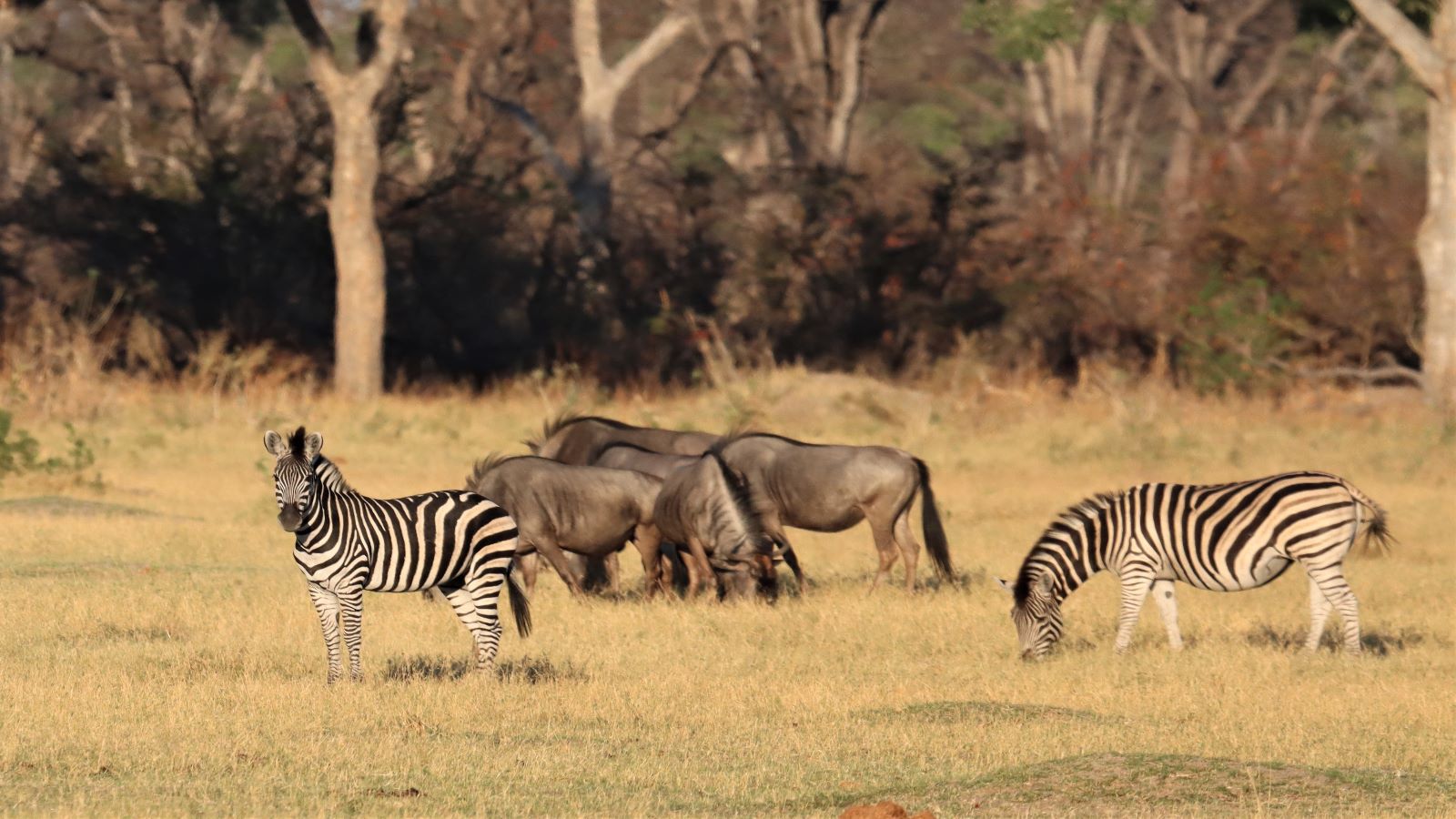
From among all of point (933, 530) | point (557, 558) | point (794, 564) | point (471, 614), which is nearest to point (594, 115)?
point (933, 530)

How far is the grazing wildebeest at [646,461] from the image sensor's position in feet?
52.3

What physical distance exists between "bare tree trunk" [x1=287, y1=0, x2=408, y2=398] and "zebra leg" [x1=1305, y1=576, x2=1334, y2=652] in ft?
62.2

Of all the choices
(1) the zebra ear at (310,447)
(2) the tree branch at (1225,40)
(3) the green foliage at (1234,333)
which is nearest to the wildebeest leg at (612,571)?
(1) the zebra ear at (310,447)

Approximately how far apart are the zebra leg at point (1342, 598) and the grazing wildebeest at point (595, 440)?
583cm

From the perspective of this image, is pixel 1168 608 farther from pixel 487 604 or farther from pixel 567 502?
pixel 487 604

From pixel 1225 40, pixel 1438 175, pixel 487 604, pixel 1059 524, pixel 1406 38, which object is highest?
pixel 1225 40

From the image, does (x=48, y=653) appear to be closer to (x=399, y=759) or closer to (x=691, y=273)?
(x=399, y=759)

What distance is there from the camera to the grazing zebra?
1323 cm

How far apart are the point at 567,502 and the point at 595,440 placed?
103 inches

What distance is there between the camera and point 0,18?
29375 millimetres

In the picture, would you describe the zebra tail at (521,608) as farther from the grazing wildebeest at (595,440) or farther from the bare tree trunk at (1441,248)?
the bare tree trunk at (1441,248)

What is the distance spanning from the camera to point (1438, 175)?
2686 centimetres

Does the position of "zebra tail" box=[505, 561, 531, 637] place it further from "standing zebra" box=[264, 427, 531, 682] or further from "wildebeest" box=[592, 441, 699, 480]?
"wildebeest" box=[592, 441, 699, 480]

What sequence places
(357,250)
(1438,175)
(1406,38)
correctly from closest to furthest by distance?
1. (1406,38)
2. (1438,175)
3. (357,250)
